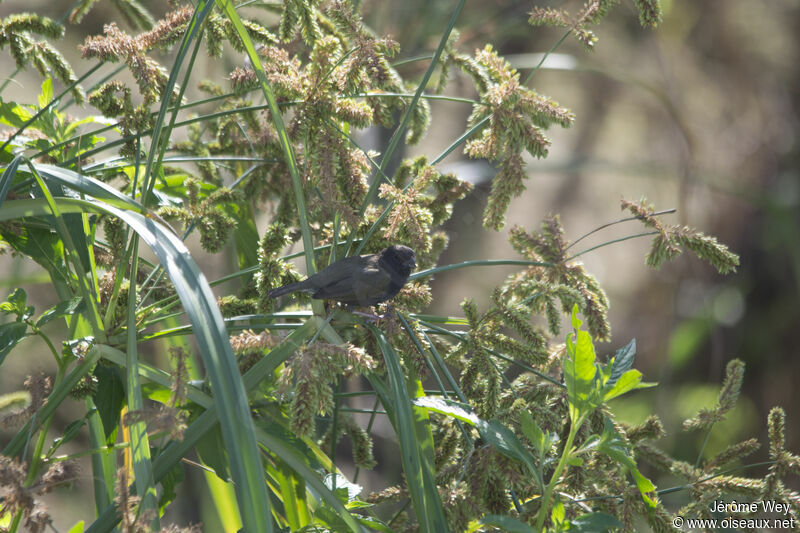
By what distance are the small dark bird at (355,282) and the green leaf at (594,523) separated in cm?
43

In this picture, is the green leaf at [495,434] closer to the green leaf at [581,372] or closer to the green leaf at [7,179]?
the green leaf at [581,372]

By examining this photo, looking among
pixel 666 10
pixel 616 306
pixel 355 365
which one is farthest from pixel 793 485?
pixel 355 365

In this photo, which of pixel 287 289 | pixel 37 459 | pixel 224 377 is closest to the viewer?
pixel 224 377

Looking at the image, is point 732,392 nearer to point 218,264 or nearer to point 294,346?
point 294,346

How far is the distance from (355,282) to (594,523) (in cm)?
47

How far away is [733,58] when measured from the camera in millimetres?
3861

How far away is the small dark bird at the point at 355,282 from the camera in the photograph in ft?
→ 3.30

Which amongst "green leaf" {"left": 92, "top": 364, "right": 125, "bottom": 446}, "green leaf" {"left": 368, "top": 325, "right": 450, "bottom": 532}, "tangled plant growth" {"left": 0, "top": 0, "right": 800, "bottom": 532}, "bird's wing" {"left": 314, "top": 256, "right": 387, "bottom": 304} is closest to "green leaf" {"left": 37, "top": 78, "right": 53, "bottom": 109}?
"tangled plant growth" {"left": 0, "top": 0, "right": 800, "bottom": 532}

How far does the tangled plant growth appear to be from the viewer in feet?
2.77

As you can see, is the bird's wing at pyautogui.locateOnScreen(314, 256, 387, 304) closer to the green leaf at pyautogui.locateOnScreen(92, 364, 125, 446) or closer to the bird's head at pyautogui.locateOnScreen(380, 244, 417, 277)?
the bird's head at pyautogui.locateOnScreen(380, 244, 417, 277)

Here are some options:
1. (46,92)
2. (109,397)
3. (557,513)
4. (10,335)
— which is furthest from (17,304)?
(557,513)

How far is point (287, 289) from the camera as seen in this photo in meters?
1.02

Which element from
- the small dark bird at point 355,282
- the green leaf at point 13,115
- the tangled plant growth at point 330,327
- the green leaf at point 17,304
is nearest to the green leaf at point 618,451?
the tangled plant growth at point 330,327

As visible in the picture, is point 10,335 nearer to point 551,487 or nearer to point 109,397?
point 109,397
